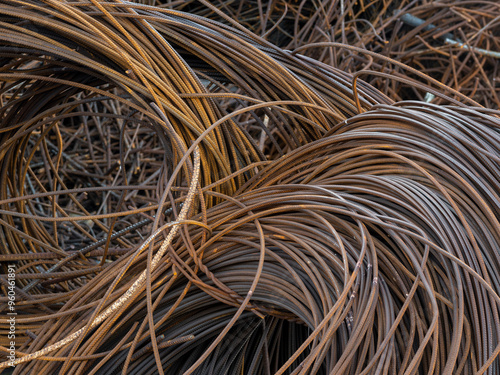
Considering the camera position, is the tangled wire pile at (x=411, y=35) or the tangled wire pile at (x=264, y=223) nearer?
the tangled wire pile at (x=264, y=223)

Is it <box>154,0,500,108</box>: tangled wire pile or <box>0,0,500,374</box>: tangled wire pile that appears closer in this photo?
<box>0,0,500,374</box>: tangled wire pile

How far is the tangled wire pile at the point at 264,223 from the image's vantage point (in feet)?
2.65

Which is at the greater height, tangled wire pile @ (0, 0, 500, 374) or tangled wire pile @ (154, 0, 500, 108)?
tangled wire pile @ (154, 0, 500, 108)

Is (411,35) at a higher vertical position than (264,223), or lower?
higher

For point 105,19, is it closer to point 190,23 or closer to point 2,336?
point 190,23

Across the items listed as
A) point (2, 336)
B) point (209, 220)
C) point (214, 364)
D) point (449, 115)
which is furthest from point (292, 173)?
point (2, 336)

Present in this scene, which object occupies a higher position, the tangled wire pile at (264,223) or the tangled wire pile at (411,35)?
the tangled wire pile at (411,35)

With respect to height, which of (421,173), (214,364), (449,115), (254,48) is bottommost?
(214,364)

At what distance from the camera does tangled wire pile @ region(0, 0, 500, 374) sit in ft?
2.65

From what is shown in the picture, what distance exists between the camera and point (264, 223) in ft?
3.30

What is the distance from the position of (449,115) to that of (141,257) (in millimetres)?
707

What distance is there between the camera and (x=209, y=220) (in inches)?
41.3

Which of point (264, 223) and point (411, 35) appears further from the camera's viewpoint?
point (411, 35)

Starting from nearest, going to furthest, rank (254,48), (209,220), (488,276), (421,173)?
(488,276) < (421,173) < (209,220) < (254,48)
